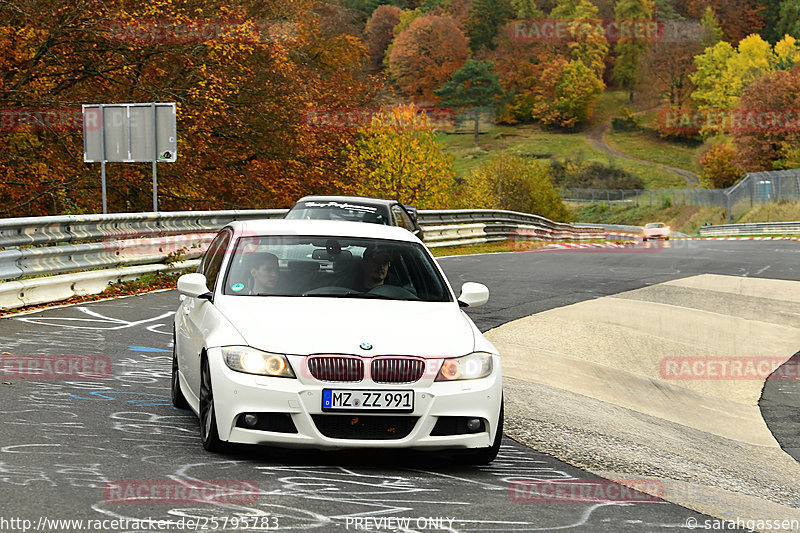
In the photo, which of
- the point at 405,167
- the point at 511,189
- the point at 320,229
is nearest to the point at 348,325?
the point at 320,229

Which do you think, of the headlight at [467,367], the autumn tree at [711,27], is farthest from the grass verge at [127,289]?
the autumn tree at [711,27]

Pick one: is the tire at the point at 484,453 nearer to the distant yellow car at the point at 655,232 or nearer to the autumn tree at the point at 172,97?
the autumn tree at the point at 172,97

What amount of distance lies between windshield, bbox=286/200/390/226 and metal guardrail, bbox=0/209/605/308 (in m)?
2.37

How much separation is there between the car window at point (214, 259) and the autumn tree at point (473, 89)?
150 m

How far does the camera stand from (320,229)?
8.02 m

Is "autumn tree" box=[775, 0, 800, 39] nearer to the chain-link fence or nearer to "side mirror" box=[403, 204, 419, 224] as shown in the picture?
the chain-link fence

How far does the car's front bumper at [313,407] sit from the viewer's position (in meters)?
6.20

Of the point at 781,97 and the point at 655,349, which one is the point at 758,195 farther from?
the point at 655,349

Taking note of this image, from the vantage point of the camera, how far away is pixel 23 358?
1016cm

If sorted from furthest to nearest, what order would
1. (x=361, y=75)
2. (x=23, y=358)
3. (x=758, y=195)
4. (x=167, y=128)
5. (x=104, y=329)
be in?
(x=758, y=195), (x=361, y=75), (x=167, y=128), (x=104, y=329), (x=23, y=358)

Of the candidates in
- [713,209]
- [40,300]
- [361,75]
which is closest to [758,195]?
[713,209]

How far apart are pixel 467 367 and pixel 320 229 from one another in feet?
6.54

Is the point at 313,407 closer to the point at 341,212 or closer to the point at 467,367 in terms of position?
the point at 467,367

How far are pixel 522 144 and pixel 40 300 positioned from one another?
14632 cm
